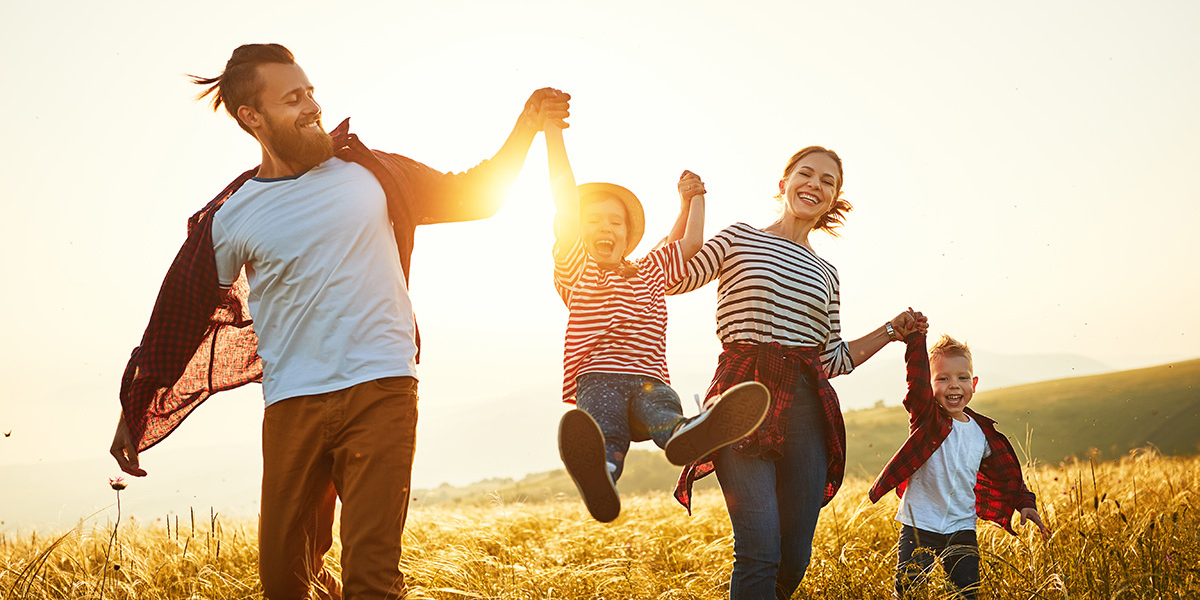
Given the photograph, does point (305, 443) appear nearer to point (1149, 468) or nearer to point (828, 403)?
point (828, 403)

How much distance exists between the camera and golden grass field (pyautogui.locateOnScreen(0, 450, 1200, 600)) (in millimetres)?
3953

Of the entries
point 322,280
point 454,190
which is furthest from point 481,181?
point 322,280

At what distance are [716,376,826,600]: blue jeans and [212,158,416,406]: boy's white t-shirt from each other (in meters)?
1.46

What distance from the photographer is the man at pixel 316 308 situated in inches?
121

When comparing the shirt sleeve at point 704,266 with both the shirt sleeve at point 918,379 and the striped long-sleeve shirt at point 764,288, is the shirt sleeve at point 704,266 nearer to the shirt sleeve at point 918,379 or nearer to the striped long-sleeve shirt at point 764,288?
the striped long-sleeve shirt at point 764,288

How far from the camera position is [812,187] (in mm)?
3922

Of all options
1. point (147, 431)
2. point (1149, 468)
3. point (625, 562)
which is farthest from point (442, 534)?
point (1149, 468)

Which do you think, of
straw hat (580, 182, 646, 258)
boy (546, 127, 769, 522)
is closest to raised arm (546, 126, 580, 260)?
boy (546, 127, 769, 522)

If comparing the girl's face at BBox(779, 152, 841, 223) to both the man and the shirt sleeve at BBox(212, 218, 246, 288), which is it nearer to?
the man

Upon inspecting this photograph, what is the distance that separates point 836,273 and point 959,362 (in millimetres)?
1000

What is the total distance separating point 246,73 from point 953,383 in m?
3.80

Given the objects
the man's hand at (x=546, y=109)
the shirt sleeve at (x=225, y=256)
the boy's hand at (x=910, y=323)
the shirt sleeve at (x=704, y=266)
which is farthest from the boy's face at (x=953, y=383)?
the shirt sleeve at (x=225, y=256)

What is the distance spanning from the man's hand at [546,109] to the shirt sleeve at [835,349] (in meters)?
1.59

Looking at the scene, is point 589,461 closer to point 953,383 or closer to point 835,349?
point 835,349
